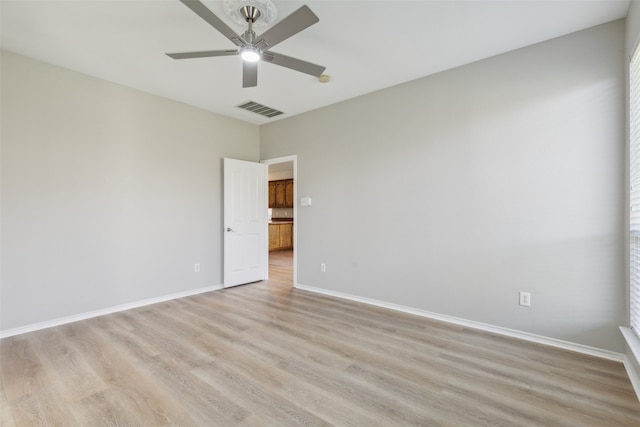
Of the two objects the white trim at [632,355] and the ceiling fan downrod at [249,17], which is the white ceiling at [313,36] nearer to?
the ceiling fan downrod at [249,17]

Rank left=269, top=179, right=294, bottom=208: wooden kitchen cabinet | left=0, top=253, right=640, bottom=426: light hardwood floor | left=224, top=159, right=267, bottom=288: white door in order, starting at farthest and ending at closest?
1. left=269, top=179, right=294, bottom=208: wooden kitchen cabinet
2. left=224, top=159, right=267, bottom=288: white door
3. left=0, top=253, right=640, bottom=426: light hardwood floor

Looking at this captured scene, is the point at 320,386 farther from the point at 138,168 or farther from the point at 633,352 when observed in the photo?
the point at 138,168

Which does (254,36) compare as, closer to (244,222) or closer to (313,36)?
(313,36)

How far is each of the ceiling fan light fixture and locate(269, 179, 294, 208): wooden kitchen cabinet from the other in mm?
7603

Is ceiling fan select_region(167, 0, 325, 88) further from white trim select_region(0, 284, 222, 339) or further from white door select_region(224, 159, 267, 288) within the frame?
white trim select_region(0, 284, 222, 339)

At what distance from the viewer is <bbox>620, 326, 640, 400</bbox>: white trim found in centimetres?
188

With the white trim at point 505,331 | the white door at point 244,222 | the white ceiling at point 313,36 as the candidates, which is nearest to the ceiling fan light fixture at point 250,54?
the white ceiling at point 313,36

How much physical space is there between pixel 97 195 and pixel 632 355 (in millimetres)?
5042

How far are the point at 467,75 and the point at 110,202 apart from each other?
13.9 ft

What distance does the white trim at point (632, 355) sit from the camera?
188 cm

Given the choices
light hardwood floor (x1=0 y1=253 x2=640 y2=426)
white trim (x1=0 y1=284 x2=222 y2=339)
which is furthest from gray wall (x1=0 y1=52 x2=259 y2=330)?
light hardwood floor (x1=0 y1=253 x2=640 y2=426)

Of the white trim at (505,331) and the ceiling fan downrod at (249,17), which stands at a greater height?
the ceiling fan downrod at (249,17)

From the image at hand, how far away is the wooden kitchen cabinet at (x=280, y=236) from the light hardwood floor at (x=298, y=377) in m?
5.77

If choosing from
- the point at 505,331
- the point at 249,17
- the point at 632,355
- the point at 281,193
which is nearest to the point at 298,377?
the point at 505,331
